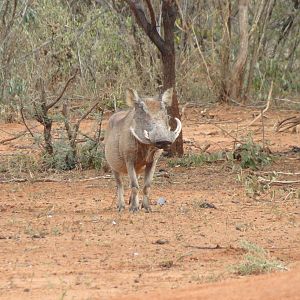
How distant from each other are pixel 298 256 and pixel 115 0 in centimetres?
1297

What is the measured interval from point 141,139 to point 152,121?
0.22 metres

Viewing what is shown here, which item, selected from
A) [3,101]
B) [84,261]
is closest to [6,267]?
[84,261]

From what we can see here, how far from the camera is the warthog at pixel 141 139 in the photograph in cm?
1039

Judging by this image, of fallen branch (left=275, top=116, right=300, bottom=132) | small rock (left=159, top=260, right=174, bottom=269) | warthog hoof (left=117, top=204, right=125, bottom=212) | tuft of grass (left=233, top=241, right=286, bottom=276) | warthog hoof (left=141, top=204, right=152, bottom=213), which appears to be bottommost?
fallen branch (left=275, top=116, right=300, bottom=132)

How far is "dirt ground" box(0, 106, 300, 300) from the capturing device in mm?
6695

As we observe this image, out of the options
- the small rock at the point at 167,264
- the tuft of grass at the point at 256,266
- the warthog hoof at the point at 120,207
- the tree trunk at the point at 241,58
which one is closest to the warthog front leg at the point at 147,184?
the warthog hoof at the point at 120,207

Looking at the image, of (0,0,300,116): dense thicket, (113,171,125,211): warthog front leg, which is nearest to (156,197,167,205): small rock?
(113,171,125,211): warthog front leg

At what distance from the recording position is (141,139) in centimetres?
1044

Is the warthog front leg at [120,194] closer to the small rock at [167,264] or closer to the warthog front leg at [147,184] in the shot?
the warthog front leg at [147,184]

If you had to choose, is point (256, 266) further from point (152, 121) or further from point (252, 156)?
point (252, 156)

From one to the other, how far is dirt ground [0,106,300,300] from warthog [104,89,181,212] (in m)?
0.32

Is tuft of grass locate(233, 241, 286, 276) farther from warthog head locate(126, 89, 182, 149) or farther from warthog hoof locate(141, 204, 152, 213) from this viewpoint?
warthog hoof locate(141, 204, 152, 213)

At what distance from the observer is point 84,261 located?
7898 millimetres

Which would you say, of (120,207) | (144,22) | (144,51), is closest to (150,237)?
(120,207)
